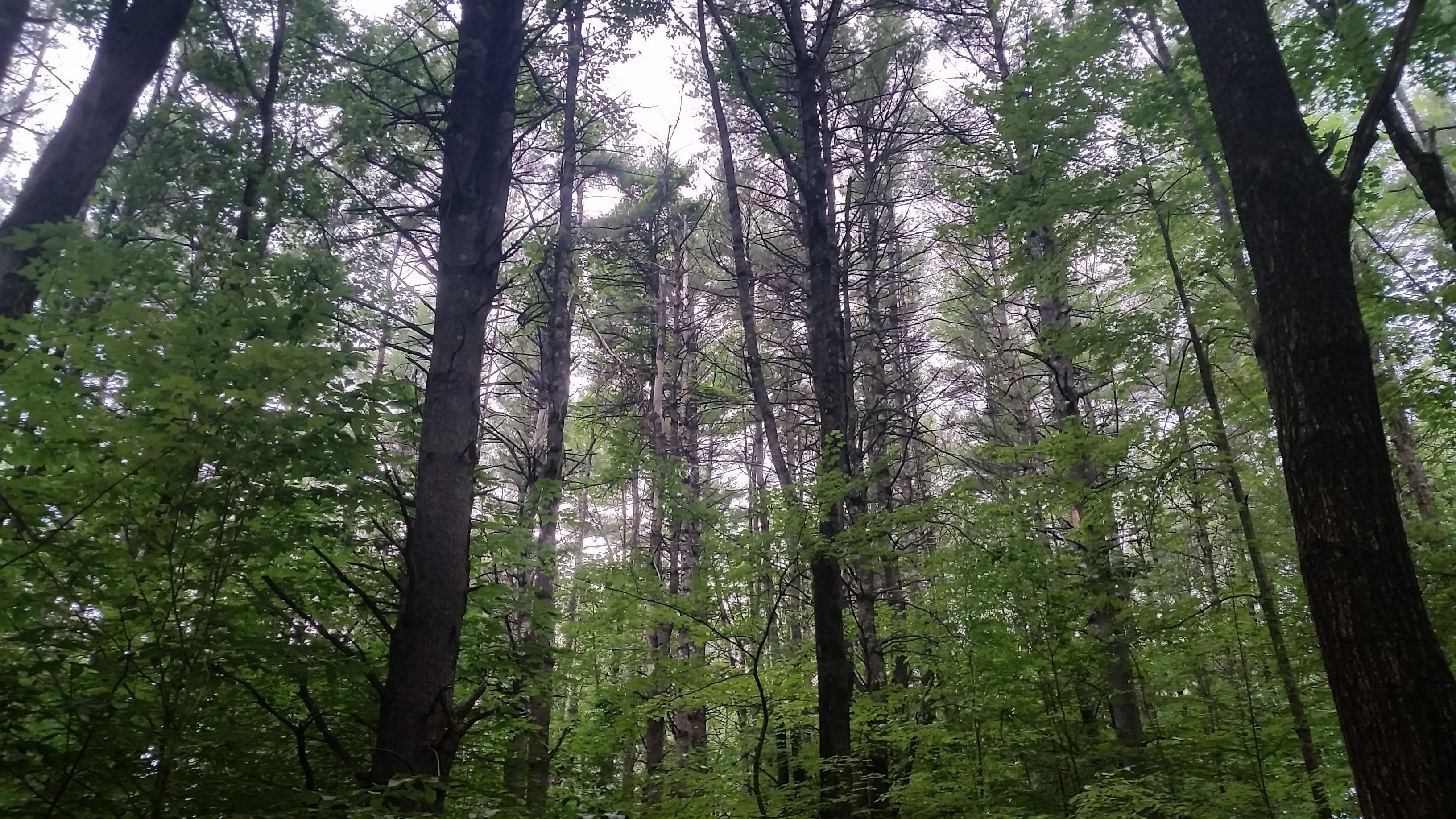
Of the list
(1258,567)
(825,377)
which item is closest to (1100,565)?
(1258,567)

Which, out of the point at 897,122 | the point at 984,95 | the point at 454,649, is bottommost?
the point at 454,649

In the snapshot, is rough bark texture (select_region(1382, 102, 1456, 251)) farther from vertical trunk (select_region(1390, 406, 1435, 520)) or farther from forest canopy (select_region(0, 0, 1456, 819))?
vertical trunk (select_region(1390, 406, 1435, 520))

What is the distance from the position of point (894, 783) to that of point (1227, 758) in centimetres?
274

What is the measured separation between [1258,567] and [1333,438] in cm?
277

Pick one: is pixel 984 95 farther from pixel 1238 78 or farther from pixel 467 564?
pixel 467 564

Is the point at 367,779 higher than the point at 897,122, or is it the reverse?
the point at 897,122

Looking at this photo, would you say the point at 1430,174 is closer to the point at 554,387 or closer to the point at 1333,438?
the point at 1333,438

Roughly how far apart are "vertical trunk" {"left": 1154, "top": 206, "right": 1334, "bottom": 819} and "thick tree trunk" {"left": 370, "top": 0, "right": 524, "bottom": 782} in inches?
202

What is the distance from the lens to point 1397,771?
262 centimetres

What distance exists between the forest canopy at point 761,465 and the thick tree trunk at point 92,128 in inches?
1.0

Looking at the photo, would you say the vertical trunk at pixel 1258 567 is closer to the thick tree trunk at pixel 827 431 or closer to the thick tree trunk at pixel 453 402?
the thick tree trunk at pixel 827 431

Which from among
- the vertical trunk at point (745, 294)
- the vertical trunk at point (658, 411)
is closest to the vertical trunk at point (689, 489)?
the vertical trunk at point (658, 411)

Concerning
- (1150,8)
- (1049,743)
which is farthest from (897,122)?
(1049,743)

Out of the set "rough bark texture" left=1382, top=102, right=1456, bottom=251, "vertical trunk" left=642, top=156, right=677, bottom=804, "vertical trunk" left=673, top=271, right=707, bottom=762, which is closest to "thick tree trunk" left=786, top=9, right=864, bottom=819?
"vertical trunk" left=673, top=271, right=707, bottom=762
